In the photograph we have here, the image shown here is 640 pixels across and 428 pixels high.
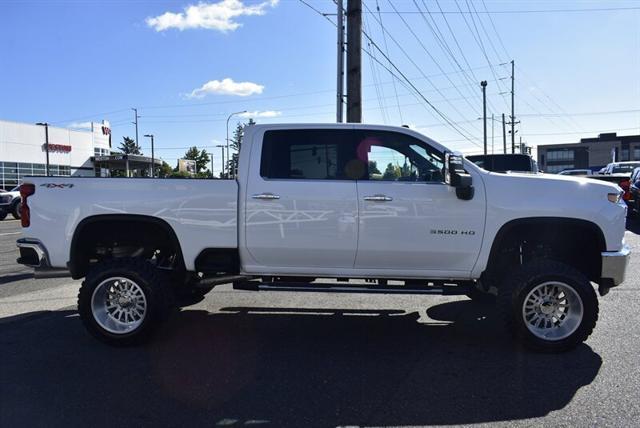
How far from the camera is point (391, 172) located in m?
5.23

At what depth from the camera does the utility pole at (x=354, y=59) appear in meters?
12.7

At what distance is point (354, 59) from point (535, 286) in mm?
9044

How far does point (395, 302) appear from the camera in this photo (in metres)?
7.05

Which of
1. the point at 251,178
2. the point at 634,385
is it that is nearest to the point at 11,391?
the point at 251,178

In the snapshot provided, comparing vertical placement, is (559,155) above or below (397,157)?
above

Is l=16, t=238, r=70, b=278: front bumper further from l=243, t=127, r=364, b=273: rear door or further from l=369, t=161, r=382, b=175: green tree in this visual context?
l=369, t=161, r=382, b=175: green tree

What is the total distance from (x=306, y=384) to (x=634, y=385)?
2549mm

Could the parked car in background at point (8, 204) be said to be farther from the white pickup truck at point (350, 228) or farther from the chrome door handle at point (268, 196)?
the chrome door handle at point (268, 196)

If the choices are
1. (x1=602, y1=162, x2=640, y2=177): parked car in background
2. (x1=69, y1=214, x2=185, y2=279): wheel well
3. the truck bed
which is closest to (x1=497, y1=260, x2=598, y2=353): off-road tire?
the truck bed

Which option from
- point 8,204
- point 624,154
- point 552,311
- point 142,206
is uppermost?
point 624,154

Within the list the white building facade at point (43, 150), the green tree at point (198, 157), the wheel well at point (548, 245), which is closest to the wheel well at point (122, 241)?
the wheel well at point (548, 245)

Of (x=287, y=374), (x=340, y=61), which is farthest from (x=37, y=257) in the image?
(x=340, y=61)

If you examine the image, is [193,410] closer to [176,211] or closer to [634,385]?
[176,211]

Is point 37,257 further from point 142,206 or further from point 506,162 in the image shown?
point 506,162
